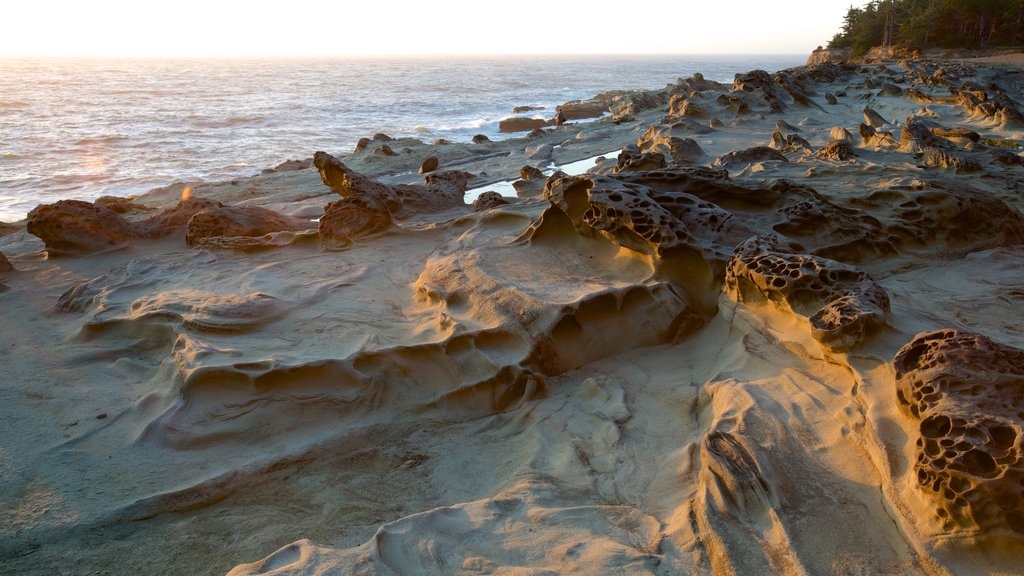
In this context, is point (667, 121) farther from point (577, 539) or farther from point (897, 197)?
point (577, 539)

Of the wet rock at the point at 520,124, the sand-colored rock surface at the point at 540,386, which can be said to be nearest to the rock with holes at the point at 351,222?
the sand-colored rock surface at the point at 540,386

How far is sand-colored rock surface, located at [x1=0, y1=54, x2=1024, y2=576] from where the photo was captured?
2.17 metres

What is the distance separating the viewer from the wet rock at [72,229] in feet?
18.9

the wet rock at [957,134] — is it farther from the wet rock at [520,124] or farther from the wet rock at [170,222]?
the wet rock at [520,124]

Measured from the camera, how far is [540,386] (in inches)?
134

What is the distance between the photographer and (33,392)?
3.40m

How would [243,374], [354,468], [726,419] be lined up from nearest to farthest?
1. [726,419]
2. [354,468]
3. [243,374]

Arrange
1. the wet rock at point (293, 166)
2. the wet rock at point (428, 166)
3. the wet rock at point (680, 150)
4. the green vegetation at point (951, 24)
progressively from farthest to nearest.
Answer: the green vegetation at point (951, 24) → the wet rock at point (293, 166) → the wet rock at point (428, 166) → the wet rock at point (680, 150)

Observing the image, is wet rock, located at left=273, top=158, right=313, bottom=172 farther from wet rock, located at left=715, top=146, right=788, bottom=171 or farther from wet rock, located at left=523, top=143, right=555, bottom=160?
wet rock, located at left=715, top=146, right=788, bottom=171

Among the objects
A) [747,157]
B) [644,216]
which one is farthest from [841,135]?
[644,216]

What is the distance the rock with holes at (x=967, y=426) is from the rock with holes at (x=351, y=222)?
3.99 meters

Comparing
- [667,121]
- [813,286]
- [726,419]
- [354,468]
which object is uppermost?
[667,121]

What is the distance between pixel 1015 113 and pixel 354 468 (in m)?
12.6

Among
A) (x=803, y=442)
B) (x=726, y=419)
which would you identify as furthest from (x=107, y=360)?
(x=803, y=442)
